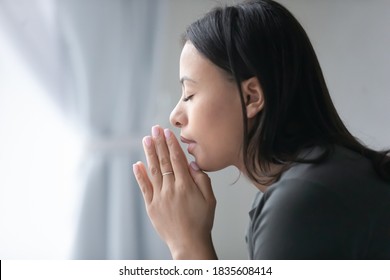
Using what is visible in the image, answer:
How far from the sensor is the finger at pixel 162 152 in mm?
904

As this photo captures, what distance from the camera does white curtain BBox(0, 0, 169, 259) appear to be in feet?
4.76

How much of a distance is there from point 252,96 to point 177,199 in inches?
8.6

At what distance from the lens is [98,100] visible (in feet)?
4.97

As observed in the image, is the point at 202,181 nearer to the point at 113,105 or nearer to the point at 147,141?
the point at 147,141

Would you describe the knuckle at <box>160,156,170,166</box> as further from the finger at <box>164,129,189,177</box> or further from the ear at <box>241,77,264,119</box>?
the ear at <box>241,77,264,119</box>

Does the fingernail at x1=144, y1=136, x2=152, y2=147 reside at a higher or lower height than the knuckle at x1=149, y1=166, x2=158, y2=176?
higher

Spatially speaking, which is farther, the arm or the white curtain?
the white curtain

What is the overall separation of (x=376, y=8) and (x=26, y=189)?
1.22 meters

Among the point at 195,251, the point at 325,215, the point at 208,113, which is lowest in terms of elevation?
the point at 195,251

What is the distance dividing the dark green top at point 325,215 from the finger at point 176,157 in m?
0.20

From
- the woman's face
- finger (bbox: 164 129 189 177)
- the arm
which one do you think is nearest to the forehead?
the woman's face

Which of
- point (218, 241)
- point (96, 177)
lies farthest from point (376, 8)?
point (96, 177)

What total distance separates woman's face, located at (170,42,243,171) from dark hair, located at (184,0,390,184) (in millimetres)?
19

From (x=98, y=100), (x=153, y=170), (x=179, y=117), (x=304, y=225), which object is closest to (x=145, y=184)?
(x=153, y=170)
